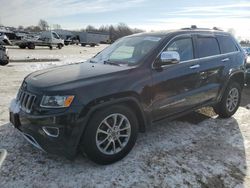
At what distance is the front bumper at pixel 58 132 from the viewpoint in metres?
3.04

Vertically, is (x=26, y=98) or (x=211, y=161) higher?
(x=26, y=98)

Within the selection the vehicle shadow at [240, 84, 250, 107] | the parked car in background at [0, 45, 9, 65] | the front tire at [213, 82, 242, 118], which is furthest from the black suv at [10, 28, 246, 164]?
the parked car in background at [0, 45, 9, 65]

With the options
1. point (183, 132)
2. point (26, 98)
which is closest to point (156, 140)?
point (183, 132)

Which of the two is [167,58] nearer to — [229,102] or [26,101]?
[26,101]

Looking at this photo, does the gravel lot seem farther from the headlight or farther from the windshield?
the windshield

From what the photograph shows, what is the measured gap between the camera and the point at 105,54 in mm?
4738

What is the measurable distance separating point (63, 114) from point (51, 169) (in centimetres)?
86

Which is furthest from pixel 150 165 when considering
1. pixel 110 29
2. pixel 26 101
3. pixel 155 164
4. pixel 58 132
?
pixel 110 29

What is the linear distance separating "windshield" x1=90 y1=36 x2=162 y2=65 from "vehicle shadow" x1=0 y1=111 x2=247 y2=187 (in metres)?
1.12

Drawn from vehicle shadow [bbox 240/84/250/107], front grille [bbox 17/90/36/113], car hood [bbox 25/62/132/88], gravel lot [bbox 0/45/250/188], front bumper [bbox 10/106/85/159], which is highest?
car hood [bbox 25/62/132/88]

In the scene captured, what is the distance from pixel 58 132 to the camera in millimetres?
3064

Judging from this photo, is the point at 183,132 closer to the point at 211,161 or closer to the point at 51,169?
the point at 211,161

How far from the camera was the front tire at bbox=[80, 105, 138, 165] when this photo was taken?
322cm

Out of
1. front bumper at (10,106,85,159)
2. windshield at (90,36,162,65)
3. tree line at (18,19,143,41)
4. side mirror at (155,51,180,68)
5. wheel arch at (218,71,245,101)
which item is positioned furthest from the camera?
tree line at (18,19,143,41)
